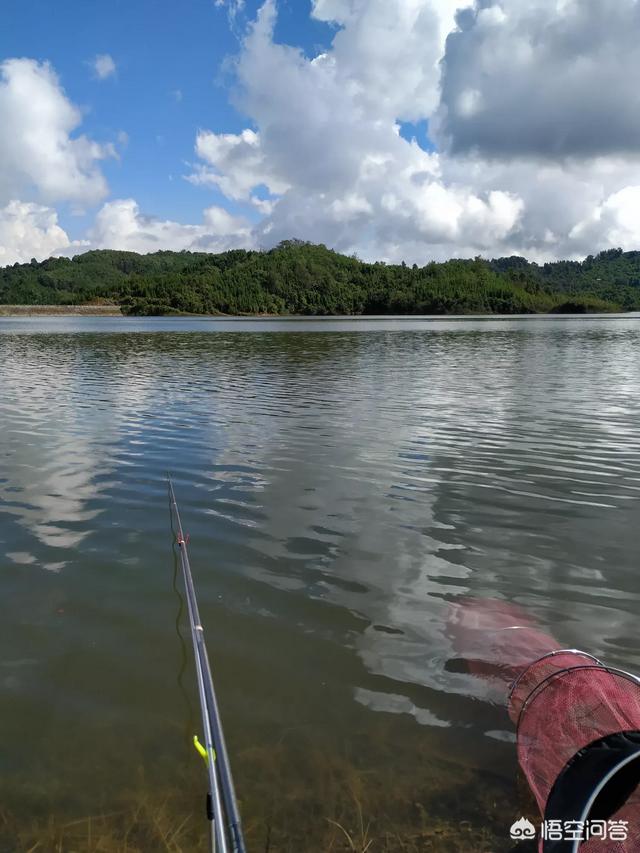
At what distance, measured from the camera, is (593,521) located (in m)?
9.28

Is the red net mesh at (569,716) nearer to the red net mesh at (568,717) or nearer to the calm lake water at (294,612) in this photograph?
the red net mesh at (568,717)

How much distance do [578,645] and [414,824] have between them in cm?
283

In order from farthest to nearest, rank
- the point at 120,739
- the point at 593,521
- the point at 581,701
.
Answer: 1. the point at 593,521
2. the point at 120,739
3. the point at 581,701

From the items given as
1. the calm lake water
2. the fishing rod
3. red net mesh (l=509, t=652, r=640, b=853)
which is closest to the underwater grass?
the calm lake water

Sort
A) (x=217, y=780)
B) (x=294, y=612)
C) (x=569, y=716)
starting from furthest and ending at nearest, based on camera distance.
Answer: (x=294, y=612), (x=569, y=716), (x=217, y=780)

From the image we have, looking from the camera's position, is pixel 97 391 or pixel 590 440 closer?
pixel 590 440

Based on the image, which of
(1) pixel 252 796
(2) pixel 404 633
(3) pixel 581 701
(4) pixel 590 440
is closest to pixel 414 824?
(1) pixel 252 796

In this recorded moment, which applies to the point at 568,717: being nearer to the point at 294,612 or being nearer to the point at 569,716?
the point at 569,716

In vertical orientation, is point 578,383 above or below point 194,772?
above

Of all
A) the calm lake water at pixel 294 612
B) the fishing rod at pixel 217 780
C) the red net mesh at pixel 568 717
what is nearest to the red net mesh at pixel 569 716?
the red net mesh at pixel 568 717

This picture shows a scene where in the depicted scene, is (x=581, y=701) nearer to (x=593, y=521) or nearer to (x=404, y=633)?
(x=404, y=633)

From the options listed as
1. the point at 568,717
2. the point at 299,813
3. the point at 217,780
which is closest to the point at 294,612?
the point at 299,813

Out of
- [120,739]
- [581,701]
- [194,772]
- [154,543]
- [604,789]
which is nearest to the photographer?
[604,789]

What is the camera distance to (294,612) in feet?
21.5
